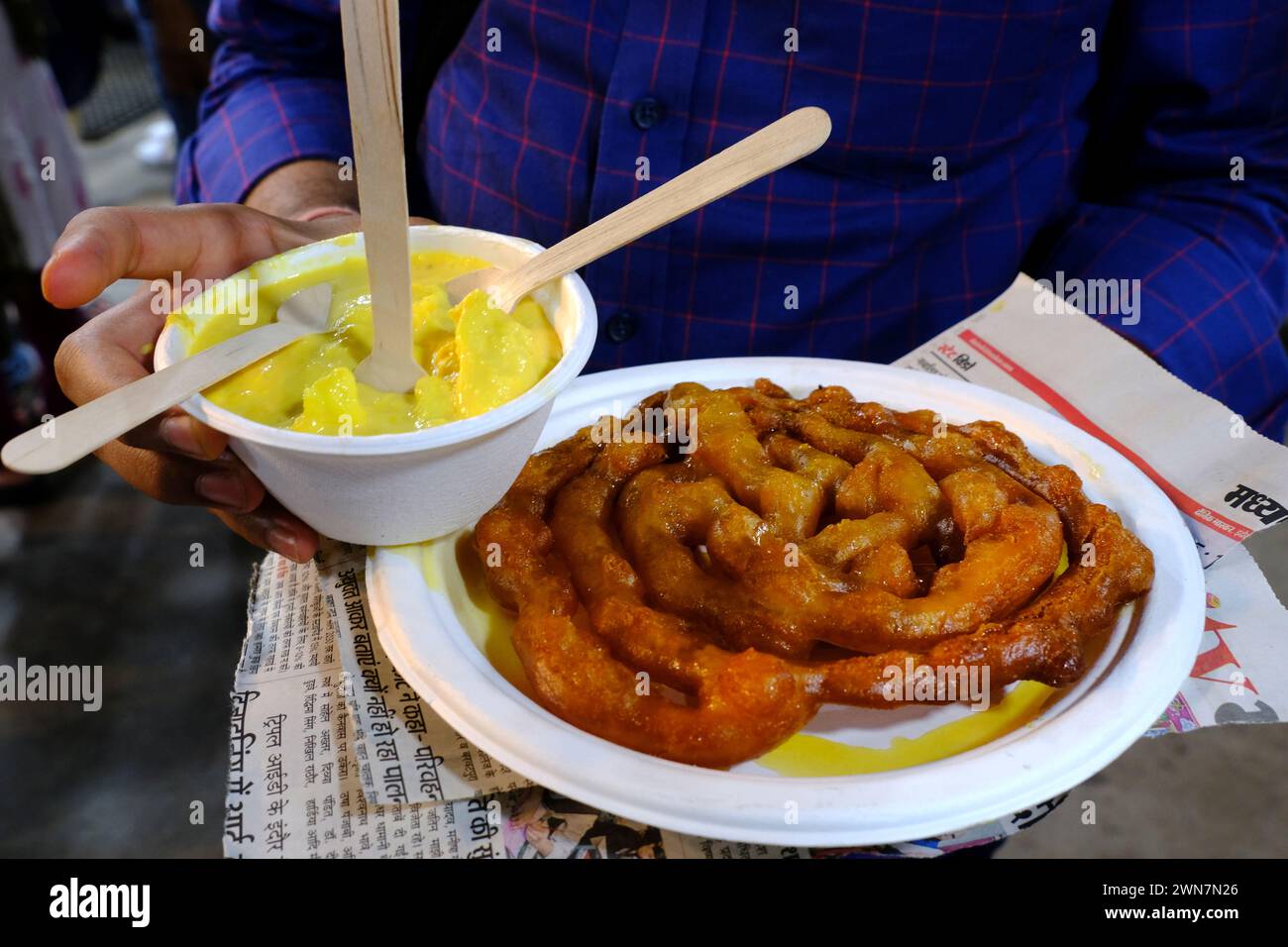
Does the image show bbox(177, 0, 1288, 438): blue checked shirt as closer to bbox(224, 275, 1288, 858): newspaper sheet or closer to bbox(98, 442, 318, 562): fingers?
bbox(224, 275, 1288, 858): newspaper sheet

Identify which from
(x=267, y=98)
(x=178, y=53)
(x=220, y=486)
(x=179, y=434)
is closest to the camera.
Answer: (x=179, y=434)

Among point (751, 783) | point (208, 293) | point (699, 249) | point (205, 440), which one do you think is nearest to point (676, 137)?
point (699, 249)

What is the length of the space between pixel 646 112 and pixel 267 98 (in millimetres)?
814

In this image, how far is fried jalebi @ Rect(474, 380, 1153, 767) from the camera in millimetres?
984

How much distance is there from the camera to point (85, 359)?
1.11 m

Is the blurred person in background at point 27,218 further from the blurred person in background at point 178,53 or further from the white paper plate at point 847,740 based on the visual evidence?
the white paper plate at point 847,740

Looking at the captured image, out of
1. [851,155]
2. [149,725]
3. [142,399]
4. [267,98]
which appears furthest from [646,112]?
[149,725]

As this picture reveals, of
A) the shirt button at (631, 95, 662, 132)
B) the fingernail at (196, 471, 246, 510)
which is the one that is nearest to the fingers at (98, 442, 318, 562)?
the fingernail at (196, 471, 246, 510)

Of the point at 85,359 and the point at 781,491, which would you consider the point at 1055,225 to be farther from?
the point at 85,359

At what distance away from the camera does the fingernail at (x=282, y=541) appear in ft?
3.85

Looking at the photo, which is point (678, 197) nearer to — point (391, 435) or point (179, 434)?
point (391, 435)

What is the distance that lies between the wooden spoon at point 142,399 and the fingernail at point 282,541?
0.74 ft

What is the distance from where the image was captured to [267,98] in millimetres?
1923

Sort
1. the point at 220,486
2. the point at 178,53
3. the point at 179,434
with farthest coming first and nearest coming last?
the point at 178,53
the point at 220,486
the point at 179,434
